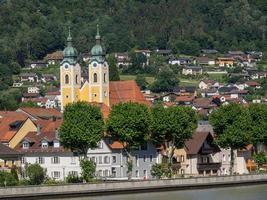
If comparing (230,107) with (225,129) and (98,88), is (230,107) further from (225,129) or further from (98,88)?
(98,88)

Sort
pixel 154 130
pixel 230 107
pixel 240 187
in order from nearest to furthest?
pixel 240 187
pixel 154 130
pixel 230 107

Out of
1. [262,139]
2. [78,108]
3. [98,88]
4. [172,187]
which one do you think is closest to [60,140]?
[78,108]

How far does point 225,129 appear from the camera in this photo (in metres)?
107

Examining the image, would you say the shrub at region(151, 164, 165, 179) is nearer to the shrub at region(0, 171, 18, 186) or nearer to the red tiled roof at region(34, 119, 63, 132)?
the red tiled roof at region(34, 119, 63, 132)

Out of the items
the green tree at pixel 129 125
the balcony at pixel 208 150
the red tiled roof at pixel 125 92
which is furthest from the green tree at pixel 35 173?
the red tiled roof at pixel 125 92

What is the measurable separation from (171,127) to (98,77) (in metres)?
39.8

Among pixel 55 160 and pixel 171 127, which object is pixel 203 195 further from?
pixel 55 160

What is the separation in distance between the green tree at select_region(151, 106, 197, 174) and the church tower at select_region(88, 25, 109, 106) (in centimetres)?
3355

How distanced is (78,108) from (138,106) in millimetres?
5140

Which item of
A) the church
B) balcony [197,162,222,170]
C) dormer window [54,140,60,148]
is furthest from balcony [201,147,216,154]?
the church

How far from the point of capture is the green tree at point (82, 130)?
95188 mm

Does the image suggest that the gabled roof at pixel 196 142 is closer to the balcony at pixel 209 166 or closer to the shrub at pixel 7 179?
the balcony at pixel 209 166

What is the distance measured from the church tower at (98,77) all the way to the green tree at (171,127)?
3355cm

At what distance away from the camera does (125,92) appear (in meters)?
135
